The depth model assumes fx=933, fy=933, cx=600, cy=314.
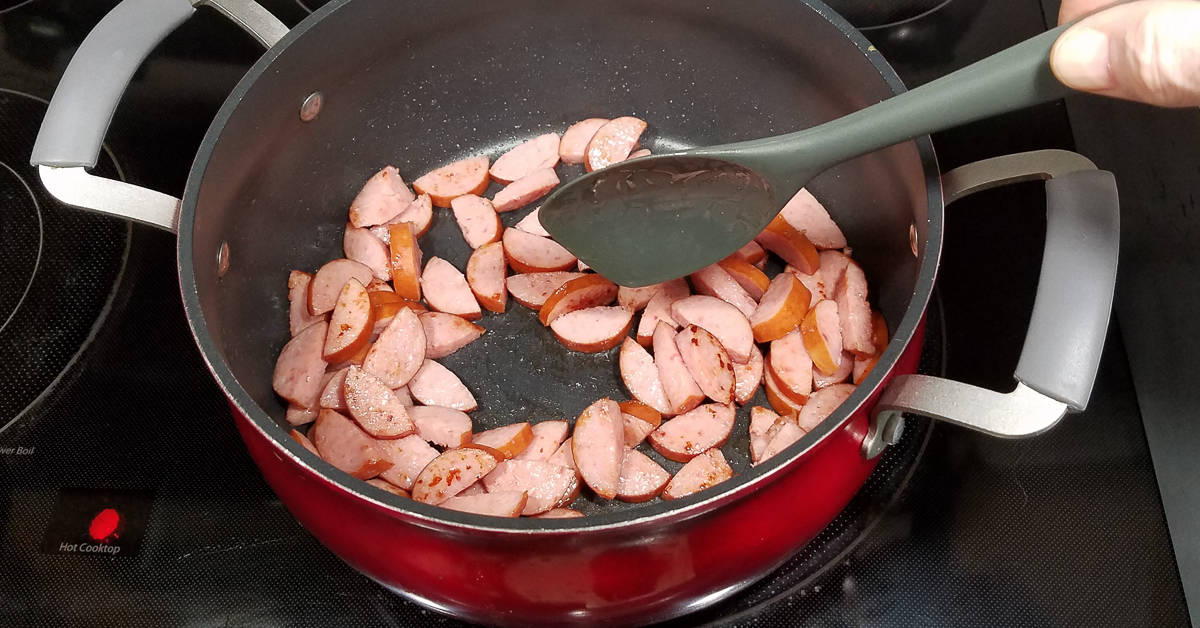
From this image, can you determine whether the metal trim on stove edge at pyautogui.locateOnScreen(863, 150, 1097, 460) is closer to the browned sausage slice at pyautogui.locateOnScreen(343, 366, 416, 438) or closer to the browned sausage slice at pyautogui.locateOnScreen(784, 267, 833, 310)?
the browned sausage slice at pyautogui.locateOnScreen(784, 267, 833, 310)

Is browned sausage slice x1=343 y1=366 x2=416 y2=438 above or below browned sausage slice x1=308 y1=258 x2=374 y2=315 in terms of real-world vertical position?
below

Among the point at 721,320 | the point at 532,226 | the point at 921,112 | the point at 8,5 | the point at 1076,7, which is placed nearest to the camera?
the point at 921,112

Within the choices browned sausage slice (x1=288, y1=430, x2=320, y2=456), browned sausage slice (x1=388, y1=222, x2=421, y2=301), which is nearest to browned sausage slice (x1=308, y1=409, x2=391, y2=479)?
browned sausage slice (x1=288, y1=430, x2=320, y2=456)

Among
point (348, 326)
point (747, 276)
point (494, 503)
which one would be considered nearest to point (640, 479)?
point (494, 503)

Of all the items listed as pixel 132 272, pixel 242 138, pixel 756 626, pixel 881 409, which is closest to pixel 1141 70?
pixel 881 409

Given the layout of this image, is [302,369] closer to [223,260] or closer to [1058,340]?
[223,260]

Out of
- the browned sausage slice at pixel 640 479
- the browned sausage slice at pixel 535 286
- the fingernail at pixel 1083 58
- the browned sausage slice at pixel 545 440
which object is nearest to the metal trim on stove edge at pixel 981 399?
the fingernail at pixel 1083 58

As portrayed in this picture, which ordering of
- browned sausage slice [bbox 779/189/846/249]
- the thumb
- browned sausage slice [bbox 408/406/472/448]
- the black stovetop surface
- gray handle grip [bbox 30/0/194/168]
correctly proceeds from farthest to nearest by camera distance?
browned sausage slice [bbox 779/189/846/249], browned sausage slice [bbox 408/406/472/448], the black stovetop surface, gray handle grip [bbox 30/0/194/168], the thumb
